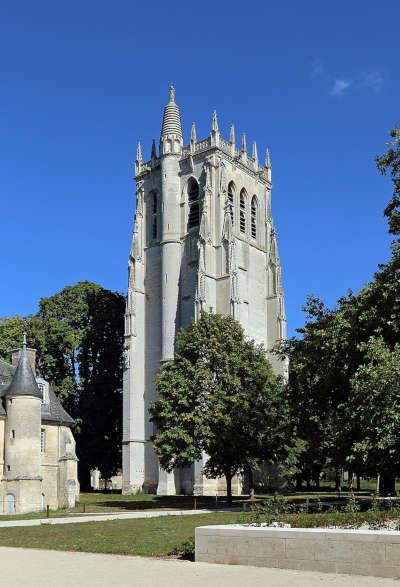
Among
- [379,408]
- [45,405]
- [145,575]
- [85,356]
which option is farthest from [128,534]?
[85,356]

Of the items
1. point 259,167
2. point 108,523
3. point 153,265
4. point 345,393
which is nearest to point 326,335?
point 345,393

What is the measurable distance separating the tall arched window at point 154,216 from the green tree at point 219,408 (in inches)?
1165

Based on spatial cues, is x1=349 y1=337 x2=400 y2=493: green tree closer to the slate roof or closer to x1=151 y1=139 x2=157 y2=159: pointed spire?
the slate roof

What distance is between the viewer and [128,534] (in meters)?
21.4

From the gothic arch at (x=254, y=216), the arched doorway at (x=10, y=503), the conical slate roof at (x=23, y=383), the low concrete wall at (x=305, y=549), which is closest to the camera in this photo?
the low concrete wall at (x=305, y=549)

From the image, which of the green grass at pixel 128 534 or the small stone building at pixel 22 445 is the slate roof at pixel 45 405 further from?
the green grass at pixel 128 534

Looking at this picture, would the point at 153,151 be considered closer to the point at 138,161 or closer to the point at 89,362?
the point at 138,161

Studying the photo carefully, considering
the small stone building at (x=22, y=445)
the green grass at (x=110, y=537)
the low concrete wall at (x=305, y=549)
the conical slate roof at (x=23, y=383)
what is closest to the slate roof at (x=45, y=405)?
the small stone building at (x=22, y=445)

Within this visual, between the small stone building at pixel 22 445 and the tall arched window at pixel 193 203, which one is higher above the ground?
the tall arched window at pixel 193 203

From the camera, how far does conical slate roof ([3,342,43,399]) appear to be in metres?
42.2

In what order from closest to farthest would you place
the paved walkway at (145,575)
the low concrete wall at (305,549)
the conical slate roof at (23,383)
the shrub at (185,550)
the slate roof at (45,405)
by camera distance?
the paved walkway at (145,575), the low concrete wall at (305,549), the shrub at (185,550), the conical slate roof at (23,383), the slate roof at (45,405)

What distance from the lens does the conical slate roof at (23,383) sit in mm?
42250

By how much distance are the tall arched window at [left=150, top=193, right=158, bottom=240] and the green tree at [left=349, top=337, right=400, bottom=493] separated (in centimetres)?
5052

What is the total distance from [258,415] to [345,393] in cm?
1280
